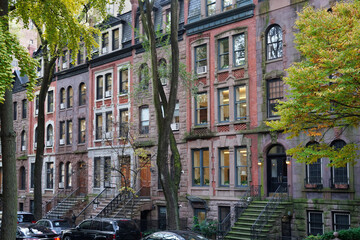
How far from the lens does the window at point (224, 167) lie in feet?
90.7

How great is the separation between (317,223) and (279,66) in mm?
8664

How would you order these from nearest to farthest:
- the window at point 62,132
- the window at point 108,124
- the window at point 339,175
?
the window at point 339,175 < the window at point 108,124 < the window at point 62,132

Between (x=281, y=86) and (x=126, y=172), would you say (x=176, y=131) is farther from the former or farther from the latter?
(x=281, y=86)

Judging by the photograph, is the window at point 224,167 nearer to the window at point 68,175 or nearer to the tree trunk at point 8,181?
the tree trunk at point 8,181

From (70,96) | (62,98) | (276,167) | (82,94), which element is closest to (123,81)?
(82,94)

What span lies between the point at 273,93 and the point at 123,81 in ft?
44.9

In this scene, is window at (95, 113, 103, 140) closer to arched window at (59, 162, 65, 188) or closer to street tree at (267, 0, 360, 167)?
arched window at (59, 162, 65, 188)

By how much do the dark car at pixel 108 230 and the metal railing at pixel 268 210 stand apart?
18.9ft

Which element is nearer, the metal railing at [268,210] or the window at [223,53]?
the metal railing at [268,210]

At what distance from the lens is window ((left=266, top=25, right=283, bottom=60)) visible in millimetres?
25641

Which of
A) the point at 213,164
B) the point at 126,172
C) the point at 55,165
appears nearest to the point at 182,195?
the point at 213,164

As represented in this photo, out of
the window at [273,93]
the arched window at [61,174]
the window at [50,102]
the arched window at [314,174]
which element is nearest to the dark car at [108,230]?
the arched window at [314,174]

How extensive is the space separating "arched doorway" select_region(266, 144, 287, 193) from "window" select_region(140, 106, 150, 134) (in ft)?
33.9

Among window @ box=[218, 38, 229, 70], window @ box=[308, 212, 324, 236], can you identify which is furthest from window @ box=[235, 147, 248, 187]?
window @ box=[218, 38, 229, 70]
